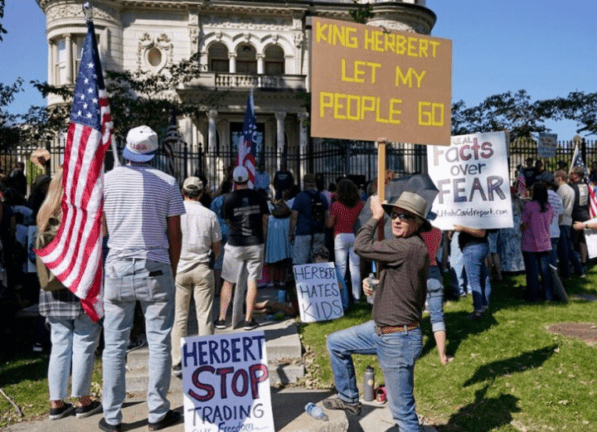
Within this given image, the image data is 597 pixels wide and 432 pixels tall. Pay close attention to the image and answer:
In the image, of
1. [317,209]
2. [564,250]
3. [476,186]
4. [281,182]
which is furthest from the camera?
[281,182]

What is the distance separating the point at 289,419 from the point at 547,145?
41.4 feet

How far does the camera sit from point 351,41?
16.3 ft

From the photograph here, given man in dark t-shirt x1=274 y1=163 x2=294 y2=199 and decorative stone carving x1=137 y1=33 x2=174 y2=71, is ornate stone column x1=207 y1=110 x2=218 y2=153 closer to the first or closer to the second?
decorative stone carving x1=137 y1=33 x2=174 y2=71

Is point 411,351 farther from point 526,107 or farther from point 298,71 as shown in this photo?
point 298,71

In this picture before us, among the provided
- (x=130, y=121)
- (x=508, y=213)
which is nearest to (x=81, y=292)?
(x=508, y=213)

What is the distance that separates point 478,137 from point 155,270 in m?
4.81

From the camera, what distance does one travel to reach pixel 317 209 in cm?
913

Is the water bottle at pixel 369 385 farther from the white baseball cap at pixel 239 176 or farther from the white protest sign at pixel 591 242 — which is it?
the white protest sign at pixel 591 242

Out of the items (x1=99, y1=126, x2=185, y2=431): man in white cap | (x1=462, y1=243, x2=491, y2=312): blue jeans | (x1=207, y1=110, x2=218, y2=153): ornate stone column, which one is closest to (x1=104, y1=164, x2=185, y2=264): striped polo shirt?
(x1=99, y1=126, x2=185, y2=431): man in white cap

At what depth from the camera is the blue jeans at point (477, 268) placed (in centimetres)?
770

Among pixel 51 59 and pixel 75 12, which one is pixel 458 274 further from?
pixel 51 59

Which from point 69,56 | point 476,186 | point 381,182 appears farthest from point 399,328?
point 69,56

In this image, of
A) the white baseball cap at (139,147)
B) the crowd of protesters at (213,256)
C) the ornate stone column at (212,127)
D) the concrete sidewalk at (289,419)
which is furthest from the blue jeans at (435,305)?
the ornate stone column at (212,127)

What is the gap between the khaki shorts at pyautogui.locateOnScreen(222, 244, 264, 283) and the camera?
286 inches
